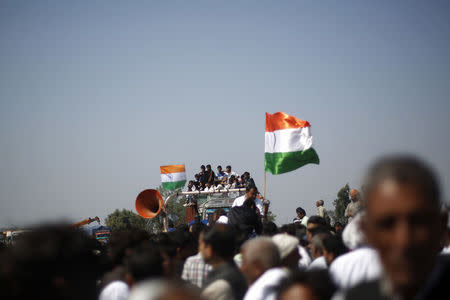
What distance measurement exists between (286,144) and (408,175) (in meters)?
10.4

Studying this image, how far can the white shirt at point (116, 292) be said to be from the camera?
3.63 metres

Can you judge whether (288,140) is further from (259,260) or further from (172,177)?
(172,177)

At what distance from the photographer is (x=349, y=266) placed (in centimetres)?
319

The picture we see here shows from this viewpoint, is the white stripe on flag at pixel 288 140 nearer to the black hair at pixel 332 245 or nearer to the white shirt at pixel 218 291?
the black hair at pixel 332 245

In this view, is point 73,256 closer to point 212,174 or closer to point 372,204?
point 372,204

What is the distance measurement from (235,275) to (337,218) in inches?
1369

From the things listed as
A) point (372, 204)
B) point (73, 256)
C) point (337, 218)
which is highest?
point (372, 204)

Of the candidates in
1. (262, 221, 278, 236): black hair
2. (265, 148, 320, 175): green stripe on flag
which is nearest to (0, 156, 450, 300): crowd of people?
(262, 221, 278, 236): black hair

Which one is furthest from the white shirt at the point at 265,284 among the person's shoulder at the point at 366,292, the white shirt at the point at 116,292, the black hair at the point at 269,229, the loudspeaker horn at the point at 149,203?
the loudspeaker horn at the point at 149,203

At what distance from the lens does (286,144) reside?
11.9 metres

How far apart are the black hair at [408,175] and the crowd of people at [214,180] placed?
14831 millimetres

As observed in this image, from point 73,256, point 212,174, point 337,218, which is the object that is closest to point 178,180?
point 212,174

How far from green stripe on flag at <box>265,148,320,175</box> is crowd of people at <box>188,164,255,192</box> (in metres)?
4.63

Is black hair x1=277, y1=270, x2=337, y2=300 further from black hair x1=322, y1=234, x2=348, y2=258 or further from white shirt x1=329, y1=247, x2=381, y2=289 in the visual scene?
black hair x1=322, y1=234, x2=348, y2=258
